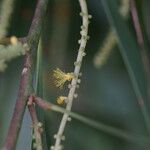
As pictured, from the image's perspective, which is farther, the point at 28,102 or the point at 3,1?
the point at 3,1

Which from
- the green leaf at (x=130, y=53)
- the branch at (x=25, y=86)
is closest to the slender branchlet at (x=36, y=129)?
the branch at (x=25, y=86)

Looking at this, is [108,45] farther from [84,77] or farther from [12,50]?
[12,50]

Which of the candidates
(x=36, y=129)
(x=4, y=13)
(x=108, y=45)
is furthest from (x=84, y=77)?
(x=36, y=129)

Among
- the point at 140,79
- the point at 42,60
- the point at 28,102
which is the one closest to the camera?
the point at 28,102

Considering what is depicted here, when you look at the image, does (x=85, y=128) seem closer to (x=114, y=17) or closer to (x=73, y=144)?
(x=73, y=144)

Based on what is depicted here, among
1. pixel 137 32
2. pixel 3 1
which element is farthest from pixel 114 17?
pixel 3 1

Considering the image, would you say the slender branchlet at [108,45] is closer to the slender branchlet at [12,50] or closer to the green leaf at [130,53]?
the green leaf at [130,53]
